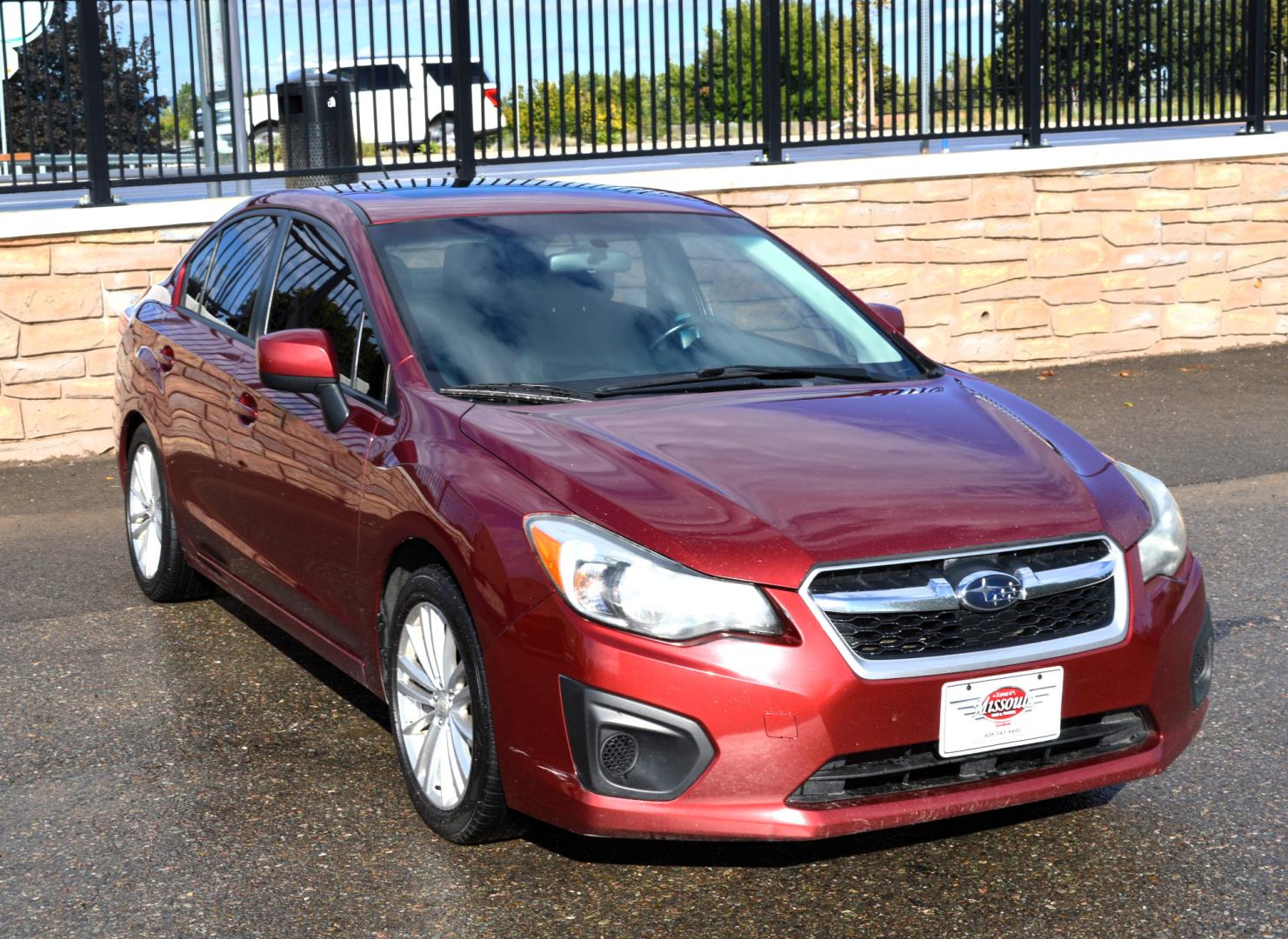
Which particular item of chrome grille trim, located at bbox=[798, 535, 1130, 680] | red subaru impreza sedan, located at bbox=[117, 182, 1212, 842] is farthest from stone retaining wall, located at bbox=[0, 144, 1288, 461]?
chrome grille trim, located at bbox=[798, 535, 1130, 680]

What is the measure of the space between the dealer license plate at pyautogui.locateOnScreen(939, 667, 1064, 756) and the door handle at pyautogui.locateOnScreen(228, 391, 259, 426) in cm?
262

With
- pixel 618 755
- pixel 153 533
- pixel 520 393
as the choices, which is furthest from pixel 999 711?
pixel 153 533

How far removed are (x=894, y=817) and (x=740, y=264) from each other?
2350 mm

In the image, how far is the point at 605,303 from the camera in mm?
5031

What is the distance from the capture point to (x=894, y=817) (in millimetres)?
3689

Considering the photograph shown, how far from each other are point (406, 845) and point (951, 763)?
1.41m

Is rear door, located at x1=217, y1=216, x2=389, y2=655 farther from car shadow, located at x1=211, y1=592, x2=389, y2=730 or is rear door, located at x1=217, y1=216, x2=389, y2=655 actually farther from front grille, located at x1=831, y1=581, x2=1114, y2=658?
front grille, located at x1=831, y1=581, x2=1114, y2=658

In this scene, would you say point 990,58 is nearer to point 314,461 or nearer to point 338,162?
point 338,162

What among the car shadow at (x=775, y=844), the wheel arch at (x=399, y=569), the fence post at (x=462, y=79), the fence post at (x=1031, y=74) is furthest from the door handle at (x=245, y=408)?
the fence post at (x=1031, y=74)

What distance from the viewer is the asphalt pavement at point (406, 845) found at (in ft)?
12.5

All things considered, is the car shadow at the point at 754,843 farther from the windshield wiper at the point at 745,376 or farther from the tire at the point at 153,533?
the tire at the point at 153,533

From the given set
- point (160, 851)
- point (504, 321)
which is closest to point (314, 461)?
point (504, 321)

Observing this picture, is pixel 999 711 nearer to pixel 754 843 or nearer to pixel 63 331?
pixel 754 843

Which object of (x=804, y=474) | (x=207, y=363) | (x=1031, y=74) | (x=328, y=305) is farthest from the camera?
(x=1031, y=74)
